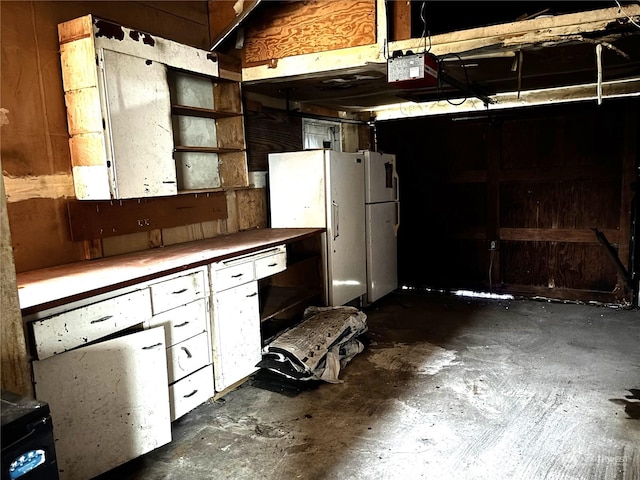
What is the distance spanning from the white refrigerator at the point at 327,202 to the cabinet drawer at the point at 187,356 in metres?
1.51

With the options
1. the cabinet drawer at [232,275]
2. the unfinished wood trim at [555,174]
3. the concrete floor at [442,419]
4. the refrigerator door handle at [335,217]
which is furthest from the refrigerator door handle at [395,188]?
the cabinet drawer at [232,275]

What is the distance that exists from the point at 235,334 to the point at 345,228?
1657 millimetres

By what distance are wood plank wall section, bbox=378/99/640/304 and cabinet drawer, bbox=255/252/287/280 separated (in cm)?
256

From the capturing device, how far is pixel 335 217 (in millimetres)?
3965

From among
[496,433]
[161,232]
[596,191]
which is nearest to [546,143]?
[596,191]

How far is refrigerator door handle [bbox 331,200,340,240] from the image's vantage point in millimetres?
3926

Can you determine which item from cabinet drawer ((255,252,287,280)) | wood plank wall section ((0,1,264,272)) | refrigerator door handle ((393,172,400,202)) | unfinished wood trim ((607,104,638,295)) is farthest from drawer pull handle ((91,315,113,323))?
unfinished wood trim ((607,104,638,295))

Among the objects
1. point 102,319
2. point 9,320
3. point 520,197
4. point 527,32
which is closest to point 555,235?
point 520,197

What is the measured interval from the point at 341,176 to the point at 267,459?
7.97 feet

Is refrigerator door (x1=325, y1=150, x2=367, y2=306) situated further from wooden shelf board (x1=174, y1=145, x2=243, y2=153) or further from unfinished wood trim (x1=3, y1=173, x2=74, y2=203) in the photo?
unfinished wood trim (x1=3, y1=173, x2=74, y2=203)

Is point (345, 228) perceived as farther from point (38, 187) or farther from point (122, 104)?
point (38, 187)

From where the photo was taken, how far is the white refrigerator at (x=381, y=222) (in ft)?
14.8

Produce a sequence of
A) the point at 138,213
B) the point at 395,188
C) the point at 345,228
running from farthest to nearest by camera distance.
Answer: the point at 395,188 → the point at 345,228 → the point at 138,213

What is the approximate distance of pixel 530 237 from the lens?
4906 millimetres
